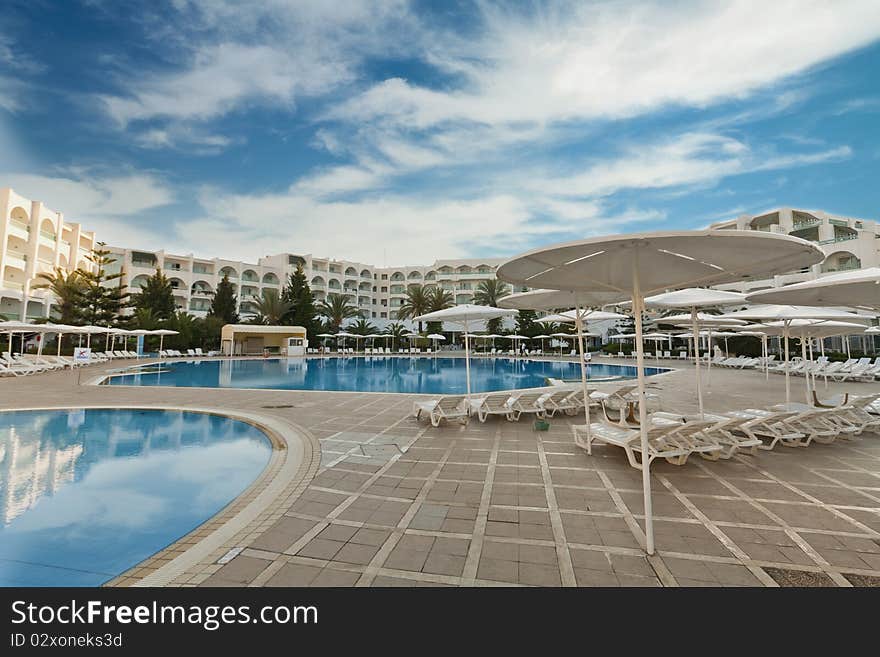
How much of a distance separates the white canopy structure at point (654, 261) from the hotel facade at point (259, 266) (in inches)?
488

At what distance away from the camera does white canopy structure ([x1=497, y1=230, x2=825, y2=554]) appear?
2582mm

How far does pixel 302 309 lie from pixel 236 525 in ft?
142

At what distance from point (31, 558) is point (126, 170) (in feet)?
59.2

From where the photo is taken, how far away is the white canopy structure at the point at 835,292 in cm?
465

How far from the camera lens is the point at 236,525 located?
3336 mm

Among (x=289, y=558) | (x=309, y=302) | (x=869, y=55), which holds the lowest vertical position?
(x=289, y=558)

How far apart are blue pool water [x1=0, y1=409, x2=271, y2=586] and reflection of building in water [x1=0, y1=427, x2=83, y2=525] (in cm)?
1

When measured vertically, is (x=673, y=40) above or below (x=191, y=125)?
below

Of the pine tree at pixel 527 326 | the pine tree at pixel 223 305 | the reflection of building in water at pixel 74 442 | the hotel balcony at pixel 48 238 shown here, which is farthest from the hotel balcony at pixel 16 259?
the pine tree at pixel 527 326

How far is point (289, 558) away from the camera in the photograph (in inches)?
110

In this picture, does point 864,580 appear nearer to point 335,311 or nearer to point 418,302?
point 418,302
